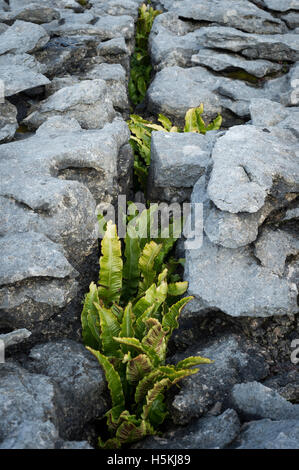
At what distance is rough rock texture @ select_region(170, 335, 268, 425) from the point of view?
4402 millimetres

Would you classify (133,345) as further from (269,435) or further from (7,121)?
(7,121)

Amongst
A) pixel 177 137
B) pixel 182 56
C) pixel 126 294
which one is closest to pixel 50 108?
pixel 177 137

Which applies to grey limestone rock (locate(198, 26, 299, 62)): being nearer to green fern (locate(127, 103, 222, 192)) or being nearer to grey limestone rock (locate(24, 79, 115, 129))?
green fern (locate(127, 103, 222, 192))

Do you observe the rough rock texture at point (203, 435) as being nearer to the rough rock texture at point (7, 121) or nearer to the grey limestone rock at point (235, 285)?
the grey limestone rock at point (235, 285)

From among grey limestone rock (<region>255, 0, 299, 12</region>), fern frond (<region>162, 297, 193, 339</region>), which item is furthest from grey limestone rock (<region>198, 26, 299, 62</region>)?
fern frond (<region>162, 297, 193, 339</region>)

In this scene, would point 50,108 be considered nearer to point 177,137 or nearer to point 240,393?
point 177,137

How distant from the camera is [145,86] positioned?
10.8 meters

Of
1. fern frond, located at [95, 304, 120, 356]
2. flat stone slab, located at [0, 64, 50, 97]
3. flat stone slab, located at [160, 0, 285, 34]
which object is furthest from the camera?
flat stone slab, located at [160, 0, 285, 34]

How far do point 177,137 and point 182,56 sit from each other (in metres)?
3.89

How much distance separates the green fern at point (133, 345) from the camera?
4.23 meters

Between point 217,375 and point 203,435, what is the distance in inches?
32.3

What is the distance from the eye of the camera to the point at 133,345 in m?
4.43

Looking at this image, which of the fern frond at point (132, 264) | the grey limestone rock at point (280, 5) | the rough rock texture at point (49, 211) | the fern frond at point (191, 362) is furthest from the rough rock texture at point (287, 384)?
the grey limestone rock at point (280, 5)

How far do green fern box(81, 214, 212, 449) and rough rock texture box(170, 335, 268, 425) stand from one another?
17 cm
